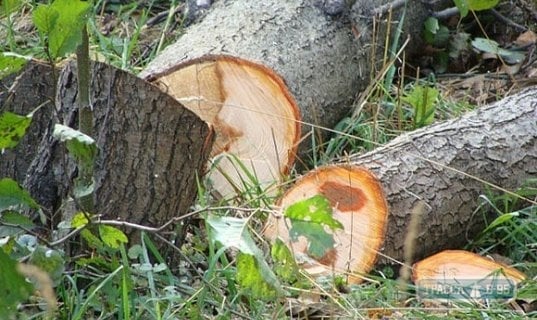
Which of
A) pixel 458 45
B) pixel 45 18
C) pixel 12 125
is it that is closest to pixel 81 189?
pixel 12 125

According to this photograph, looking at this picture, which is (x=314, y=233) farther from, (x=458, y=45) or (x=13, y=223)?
(x=458, y=45)

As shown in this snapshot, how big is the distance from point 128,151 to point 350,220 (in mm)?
800

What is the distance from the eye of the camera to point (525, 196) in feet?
12.0

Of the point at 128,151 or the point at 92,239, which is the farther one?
the point at 128,151

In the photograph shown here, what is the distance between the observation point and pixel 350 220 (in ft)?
10.7

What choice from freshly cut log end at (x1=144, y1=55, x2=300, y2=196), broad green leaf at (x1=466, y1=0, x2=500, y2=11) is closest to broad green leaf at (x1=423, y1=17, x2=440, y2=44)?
broad green leaf at (x1=466, y1=0, x2=500, y2=11)

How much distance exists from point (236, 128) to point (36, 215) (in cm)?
115

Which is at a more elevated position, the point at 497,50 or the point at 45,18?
the point at 45,18

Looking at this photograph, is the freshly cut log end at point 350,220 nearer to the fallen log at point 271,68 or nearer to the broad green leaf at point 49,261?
the fallen log at point 271,68

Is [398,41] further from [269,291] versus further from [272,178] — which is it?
[269,291]

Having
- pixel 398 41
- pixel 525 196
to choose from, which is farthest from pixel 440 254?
pixel 398 41

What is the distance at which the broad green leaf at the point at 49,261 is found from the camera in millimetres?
2320

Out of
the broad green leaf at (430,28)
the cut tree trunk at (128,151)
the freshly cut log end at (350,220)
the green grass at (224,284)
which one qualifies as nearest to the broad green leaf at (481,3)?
the green grass at (224,284)

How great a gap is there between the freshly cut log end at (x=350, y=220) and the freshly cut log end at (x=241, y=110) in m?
0.49
